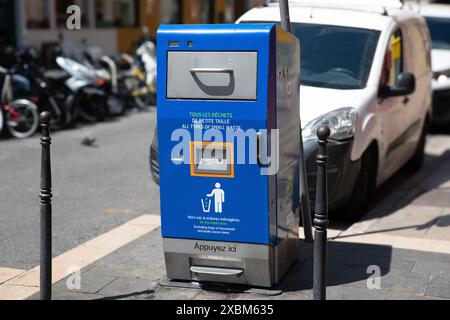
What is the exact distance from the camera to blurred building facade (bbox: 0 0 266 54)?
15789mm

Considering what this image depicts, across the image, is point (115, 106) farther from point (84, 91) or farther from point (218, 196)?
point (218, 196)

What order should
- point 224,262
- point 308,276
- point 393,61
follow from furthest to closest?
1. point 393,61
2. point 308,276
3. point 224,262

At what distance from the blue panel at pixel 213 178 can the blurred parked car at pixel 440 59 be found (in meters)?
8.13

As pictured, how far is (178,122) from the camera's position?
468cm

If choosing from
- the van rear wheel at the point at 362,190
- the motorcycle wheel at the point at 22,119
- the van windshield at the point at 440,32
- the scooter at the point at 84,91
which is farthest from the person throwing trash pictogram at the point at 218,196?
the van windshield at the point at 440,32

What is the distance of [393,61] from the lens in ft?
25.8

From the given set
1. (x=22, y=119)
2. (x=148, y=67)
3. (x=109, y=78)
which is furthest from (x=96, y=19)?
(x=22, y=119)

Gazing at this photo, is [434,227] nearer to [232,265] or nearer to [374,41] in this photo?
[374,41]

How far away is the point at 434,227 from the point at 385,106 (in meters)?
1.34

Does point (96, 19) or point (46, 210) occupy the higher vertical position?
point (96, 19)

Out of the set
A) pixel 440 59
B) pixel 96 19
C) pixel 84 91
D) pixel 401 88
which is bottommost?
pixel 84 91

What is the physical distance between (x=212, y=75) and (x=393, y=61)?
12.5 ft

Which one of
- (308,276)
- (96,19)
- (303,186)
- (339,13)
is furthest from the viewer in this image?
(96,19)

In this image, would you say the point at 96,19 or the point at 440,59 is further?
the point at 96,19
